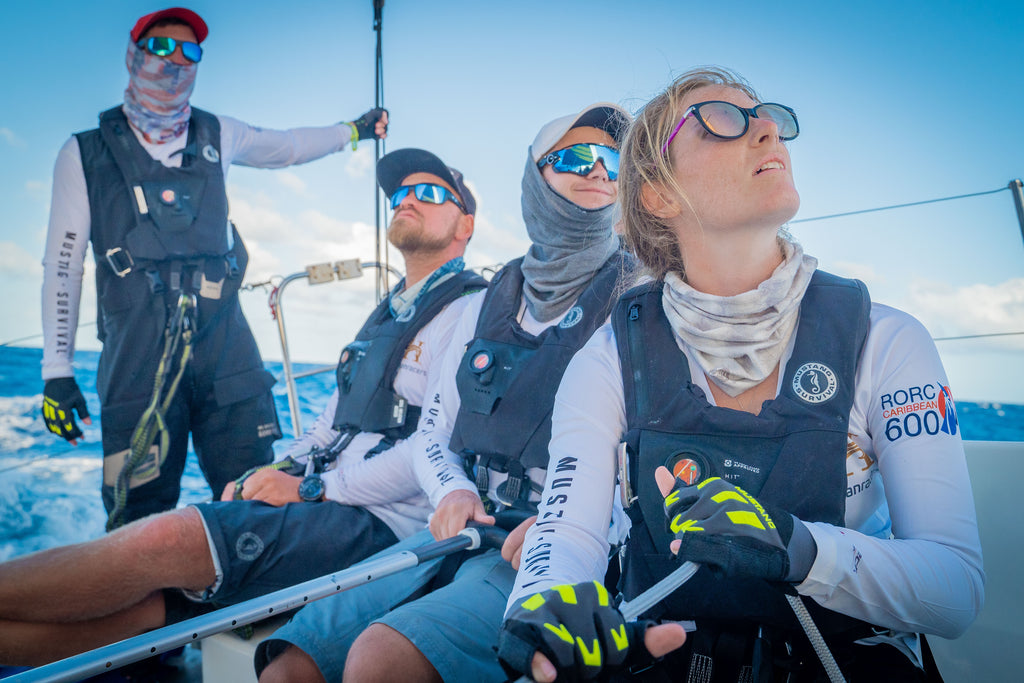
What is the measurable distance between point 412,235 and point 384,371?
2.29 feet

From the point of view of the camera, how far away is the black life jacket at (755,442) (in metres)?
1.20

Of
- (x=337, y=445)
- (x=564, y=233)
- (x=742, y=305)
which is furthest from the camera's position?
(x=337, y=445)

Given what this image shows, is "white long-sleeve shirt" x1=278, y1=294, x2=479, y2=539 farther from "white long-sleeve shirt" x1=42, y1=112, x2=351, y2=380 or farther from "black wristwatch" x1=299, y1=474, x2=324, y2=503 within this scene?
"white long-sleeve shirt" x1=42, y1=112, x2=351, y2=380

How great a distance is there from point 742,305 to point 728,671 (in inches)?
27.4

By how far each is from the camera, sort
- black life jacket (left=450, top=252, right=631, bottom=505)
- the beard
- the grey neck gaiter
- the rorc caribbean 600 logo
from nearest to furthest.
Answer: the rorc caribbean 600 logo, black life jacket (left=450, top=252, right=631, bottom=505), the grey neck gaiter, the beard

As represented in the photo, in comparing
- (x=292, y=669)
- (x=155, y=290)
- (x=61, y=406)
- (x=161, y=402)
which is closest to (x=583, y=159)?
(x=292, y=669)

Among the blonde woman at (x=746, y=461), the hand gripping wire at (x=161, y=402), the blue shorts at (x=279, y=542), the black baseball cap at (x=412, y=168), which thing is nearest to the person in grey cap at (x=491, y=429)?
the blue shorts at (x=279, y=542)

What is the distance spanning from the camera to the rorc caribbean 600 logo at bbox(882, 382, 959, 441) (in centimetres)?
117

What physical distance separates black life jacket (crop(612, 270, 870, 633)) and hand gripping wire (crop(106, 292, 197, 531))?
2455mm

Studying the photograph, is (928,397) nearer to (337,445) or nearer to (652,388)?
(652,388)

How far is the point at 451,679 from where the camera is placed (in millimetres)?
1345

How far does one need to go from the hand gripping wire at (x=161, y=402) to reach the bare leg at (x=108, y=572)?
3.61 ft

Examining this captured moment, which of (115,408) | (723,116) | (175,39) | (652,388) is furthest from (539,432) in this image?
(175,39)

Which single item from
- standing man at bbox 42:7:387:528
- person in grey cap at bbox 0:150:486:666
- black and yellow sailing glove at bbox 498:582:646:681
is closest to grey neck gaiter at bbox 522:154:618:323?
person in grey cap at bbox 0:150:486:666
